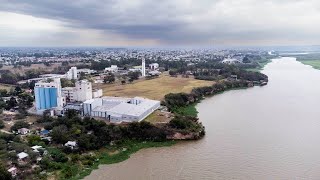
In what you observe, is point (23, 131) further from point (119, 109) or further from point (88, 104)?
point (119, 109)

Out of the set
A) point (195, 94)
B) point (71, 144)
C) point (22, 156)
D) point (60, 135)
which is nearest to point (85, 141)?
point (71, 144)

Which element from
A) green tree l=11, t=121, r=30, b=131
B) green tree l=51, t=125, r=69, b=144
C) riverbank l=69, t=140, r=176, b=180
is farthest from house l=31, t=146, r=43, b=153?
green tree l=11, t=121, r=30, b=131

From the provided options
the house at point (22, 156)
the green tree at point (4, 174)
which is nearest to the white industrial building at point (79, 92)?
the house at point (22, 156)

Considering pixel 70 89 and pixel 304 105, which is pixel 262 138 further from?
pixel 70 89

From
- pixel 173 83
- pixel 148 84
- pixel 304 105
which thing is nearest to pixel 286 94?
pixel 304 105

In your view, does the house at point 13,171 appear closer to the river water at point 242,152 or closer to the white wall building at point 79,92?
the river water at point 242,152

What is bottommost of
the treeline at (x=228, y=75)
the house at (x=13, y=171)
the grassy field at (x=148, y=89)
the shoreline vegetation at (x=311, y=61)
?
the house at (x=13, y=171)
